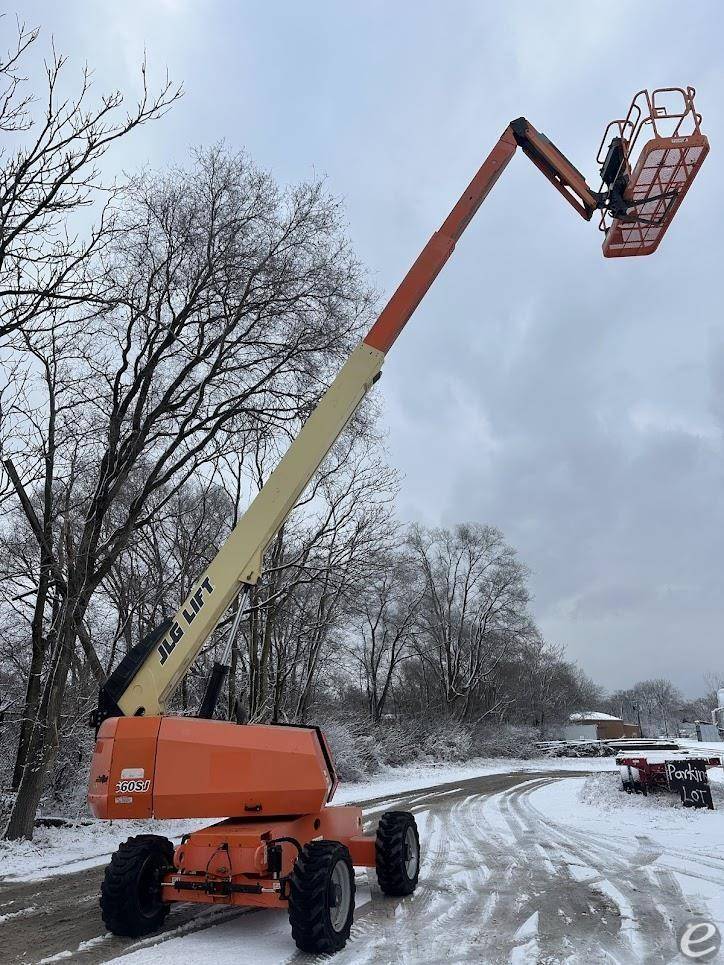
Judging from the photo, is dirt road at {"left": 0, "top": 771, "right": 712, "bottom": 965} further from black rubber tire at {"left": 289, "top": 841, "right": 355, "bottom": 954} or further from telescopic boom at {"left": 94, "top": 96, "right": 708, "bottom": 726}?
telescopic boom at {"left": 94, "top": 96, "right": 708, "bottom": 726}

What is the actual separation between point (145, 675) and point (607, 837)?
896cm

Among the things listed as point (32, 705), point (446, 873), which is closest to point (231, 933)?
point (446, 873)

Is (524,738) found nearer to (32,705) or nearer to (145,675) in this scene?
(32,705)

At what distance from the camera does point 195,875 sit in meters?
6.11

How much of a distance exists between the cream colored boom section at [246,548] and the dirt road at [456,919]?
6.48 feet

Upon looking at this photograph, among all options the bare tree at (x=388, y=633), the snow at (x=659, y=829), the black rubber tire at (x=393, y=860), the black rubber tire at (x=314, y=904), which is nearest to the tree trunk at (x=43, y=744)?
the black rubber tire at (x=393, y=860)

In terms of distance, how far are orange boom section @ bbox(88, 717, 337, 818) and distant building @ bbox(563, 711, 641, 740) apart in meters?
52.1

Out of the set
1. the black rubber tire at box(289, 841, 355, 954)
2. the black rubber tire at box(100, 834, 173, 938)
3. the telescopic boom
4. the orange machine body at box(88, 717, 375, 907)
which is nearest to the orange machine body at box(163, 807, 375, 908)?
the orange machine body at box(88, 717, 375, 907)

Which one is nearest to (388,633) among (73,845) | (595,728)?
(595,728)

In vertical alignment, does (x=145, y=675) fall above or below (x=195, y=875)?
above

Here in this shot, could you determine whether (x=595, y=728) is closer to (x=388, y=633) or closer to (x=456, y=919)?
(x=388, y=633)

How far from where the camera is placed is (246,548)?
702 centimetres

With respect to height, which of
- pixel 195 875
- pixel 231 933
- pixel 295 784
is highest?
pixel 295 784

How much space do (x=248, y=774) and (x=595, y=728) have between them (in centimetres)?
5744
